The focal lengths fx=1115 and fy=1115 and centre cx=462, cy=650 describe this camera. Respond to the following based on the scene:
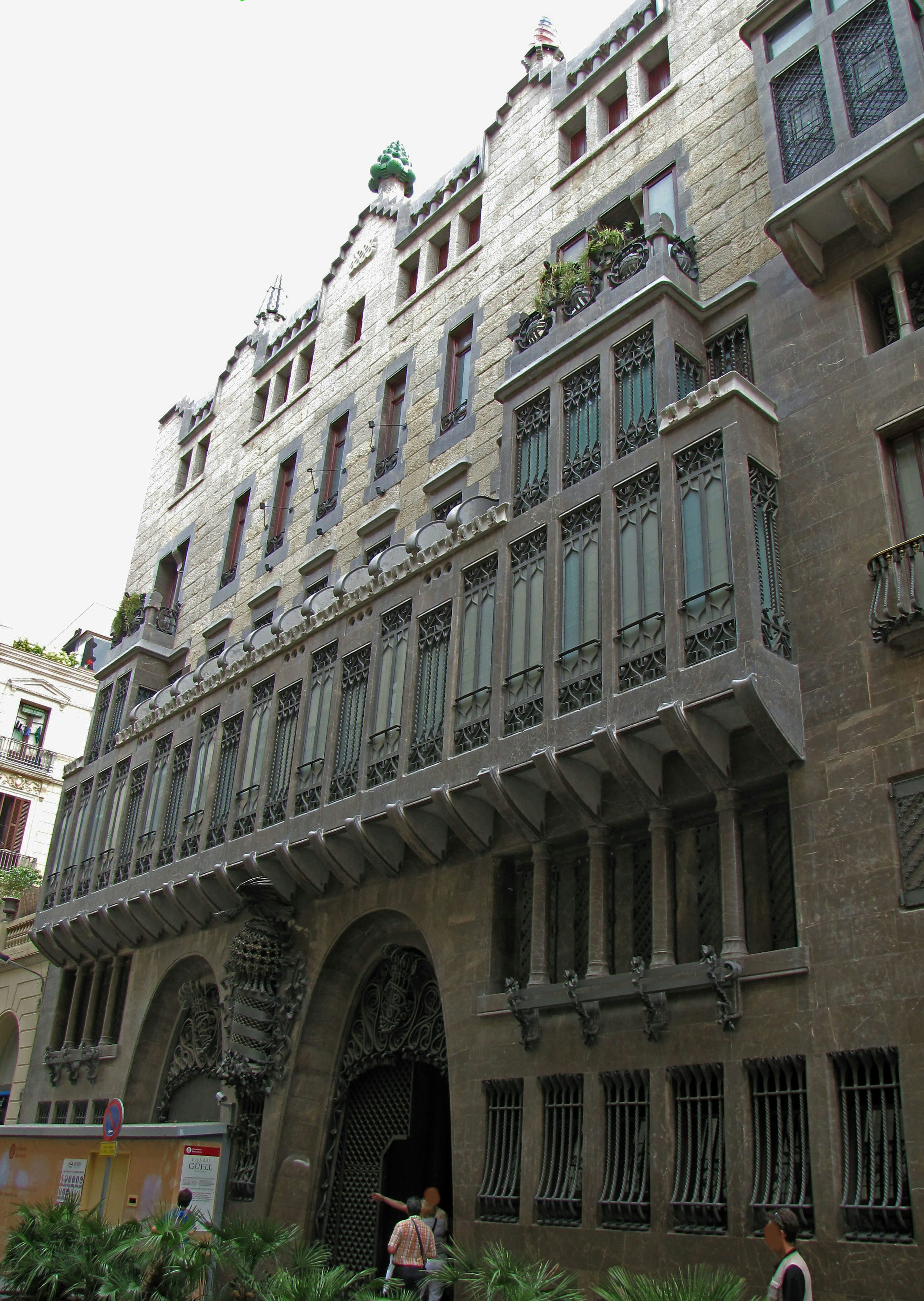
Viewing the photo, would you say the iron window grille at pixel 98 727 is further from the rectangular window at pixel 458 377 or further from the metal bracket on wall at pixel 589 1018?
the metal bracket on wall at pixel 589 1018

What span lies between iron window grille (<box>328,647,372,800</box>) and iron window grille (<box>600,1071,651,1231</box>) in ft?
20.3

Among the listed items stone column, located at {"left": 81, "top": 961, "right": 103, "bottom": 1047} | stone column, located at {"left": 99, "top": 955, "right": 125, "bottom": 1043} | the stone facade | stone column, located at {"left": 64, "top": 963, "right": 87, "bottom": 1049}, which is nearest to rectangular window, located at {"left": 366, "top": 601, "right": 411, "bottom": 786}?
the stone facade

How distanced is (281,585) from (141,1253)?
15005 mm

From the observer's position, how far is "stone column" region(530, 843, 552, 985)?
13.6m

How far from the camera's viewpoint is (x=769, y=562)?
42.4ft

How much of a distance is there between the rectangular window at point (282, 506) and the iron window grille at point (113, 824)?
5815 mm

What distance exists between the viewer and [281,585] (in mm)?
24094

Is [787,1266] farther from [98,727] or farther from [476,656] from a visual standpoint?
[98,727]

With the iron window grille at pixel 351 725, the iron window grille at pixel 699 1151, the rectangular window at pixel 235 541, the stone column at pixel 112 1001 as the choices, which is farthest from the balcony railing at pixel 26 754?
the iron window grille at pixel 699 1151

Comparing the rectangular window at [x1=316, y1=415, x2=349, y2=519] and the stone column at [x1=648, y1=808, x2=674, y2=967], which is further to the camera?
the rectangular window at [x1=316, y1=415, x2=349, y2=519]

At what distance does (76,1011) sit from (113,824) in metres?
4.55

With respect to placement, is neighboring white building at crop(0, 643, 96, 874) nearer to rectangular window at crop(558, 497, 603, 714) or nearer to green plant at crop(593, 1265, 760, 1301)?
rectangular window at crop(558, 497, 603, 714)

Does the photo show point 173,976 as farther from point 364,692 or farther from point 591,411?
point 591,411

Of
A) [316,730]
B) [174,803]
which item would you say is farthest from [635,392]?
[174,803]
